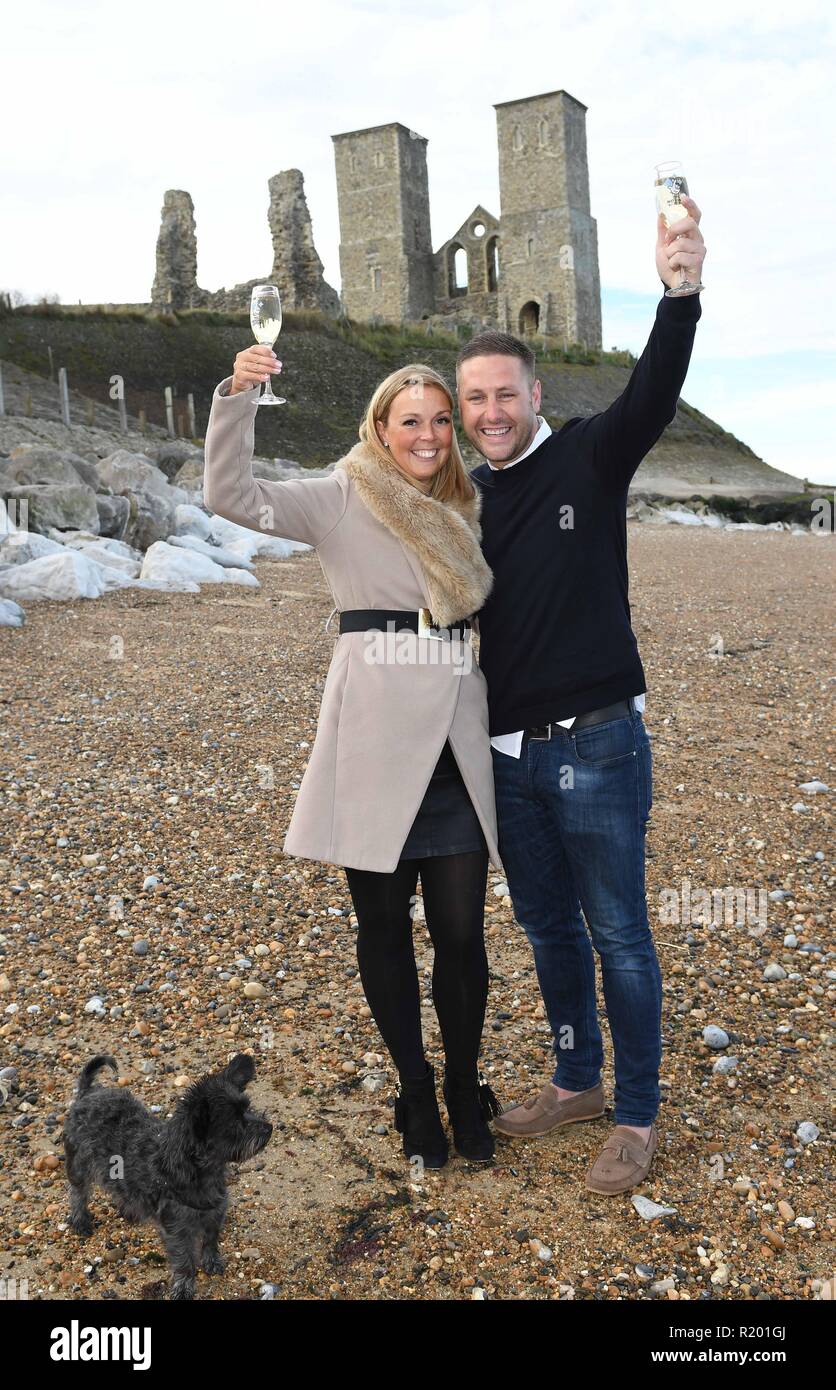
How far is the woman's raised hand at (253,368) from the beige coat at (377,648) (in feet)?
0.10

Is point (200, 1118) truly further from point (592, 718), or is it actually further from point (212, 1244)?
point (592, 718)

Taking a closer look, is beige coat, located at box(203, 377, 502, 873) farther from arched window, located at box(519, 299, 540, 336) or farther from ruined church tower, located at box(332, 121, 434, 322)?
arched window, located at box(519, 299, 540, 336)

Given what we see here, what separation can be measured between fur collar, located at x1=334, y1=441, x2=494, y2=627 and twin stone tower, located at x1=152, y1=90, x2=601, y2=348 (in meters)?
41.0

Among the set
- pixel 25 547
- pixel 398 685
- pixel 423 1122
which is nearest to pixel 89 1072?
pixel 423 1122

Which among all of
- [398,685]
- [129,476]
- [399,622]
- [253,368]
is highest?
[129,476]

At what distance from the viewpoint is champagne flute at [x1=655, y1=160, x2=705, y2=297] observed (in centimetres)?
265

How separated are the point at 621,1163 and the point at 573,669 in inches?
55.2

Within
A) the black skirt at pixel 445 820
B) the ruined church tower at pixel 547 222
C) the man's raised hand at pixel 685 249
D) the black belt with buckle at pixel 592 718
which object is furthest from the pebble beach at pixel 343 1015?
the ruined church tower at pixel 547 222

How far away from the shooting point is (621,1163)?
3154 mm

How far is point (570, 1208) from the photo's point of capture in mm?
3084

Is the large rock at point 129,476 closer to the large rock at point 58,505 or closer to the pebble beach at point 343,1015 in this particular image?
the large rock at point 58,505

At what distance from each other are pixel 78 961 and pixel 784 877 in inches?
128

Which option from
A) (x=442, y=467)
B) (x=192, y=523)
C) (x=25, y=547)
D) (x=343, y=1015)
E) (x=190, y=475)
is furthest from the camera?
(x=190, y=475)
